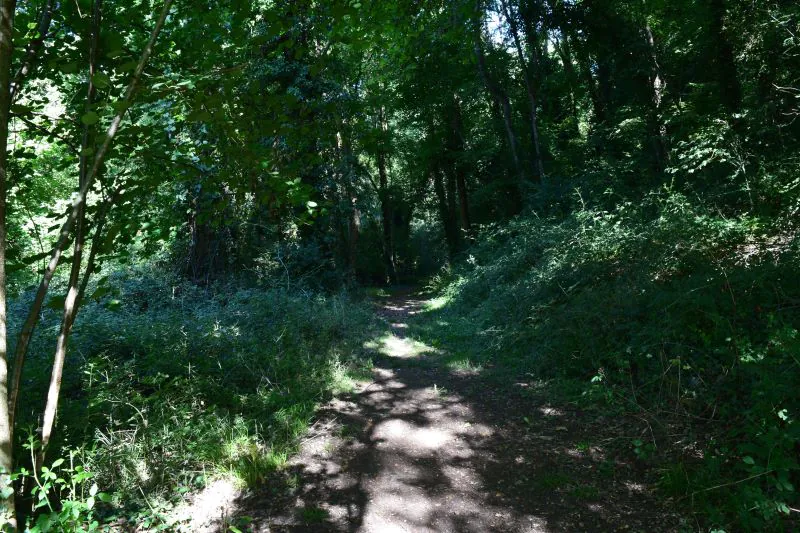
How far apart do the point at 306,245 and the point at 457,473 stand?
33.6ft

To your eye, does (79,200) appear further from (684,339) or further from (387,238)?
(387,238)

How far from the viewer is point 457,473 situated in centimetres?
475

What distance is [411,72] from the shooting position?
18500 millimetres

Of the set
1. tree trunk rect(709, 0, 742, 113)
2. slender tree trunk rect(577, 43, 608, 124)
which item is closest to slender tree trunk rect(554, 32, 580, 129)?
slender tree trunk rect(577, 43, 608, 124)

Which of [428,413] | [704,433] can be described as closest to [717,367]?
[704,433]

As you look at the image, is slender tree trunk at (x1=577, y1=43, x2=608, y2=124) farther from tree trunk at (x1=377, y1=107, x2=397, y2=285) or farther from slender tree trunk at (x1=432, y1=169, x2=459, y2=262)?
tree trunk at (x1=377, y1=107, x2=397, y2=285)

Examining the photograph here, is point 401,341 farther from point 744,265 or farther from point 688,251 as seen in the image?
point 744,265

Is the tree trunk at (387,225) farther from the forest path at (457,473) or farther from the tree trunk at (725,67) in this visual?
the forest path at (457,473)

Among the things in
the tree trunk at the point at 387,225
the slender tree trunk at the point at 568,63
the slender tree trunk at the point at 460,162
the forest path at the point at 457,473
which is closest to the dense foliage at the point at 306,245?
the forest path at the point at 457,473

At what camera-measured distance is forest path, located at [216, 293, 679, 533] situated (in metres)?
3.98

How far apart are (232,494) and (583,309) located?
5.25 metres

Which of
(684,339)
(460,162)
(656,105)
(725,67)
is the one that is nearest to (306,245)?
(460,162)

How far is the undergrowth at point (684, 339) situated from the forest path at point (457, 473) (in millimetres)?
459

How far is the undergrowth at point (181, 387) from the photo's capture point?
14.6 ft
